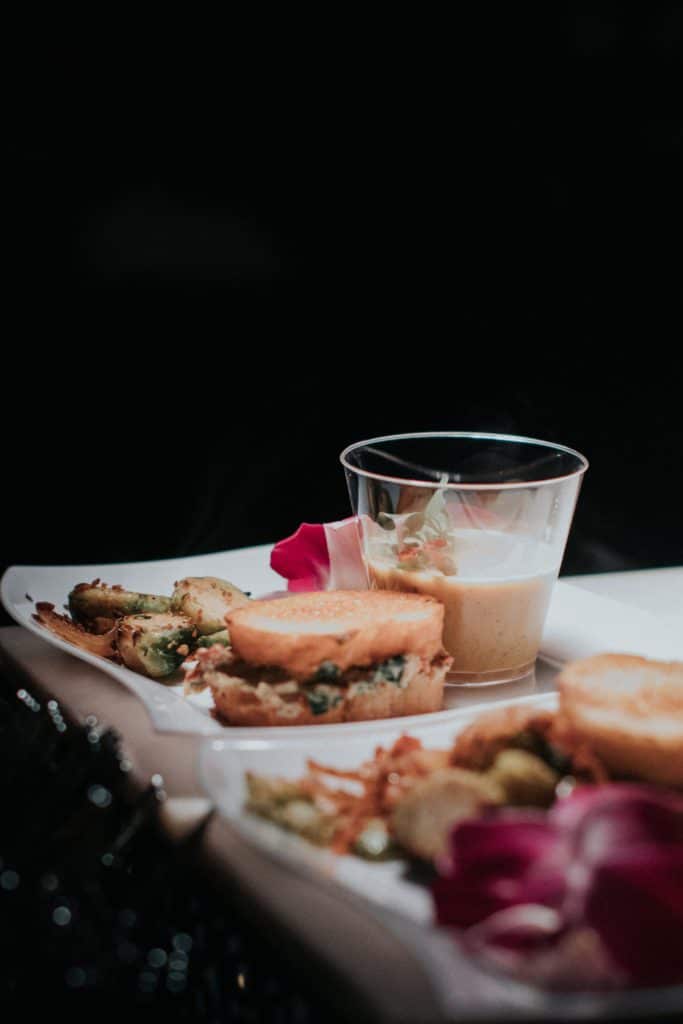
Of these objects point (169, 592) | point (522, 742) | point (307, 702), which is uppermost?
point (522, 742)

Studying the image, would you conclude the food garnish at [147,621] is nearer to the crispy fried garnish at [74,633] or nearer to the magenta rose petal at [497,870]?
the crispy fried garnish at [74,633]

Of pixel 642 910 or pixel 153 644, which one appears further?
pixel 153 644

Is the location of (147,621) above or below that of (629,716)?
below

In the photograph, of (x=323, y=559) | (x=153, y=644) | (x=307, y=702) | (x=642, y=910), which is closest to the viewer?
(x=642, y=910)

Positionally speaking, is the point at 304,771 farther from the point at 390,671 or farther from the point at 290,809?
the point at 390,671

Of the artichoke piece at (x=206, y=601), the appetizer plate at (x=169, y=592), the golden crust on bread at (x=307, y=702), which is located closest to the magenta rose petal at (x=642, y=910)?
the appetizer plate at (x=169, y=592)

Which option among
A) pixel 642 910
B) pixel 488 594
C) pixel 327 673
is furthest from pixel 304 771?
pixel 488 594

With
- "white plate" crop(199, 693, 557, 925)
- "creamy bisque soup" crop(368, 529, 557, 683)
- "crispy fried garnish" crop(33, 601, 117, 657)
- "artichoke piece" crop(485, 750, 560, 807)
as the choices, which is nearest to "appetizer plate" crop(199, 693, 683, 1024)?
"white plate" crop(199, 693, 557, 925)
